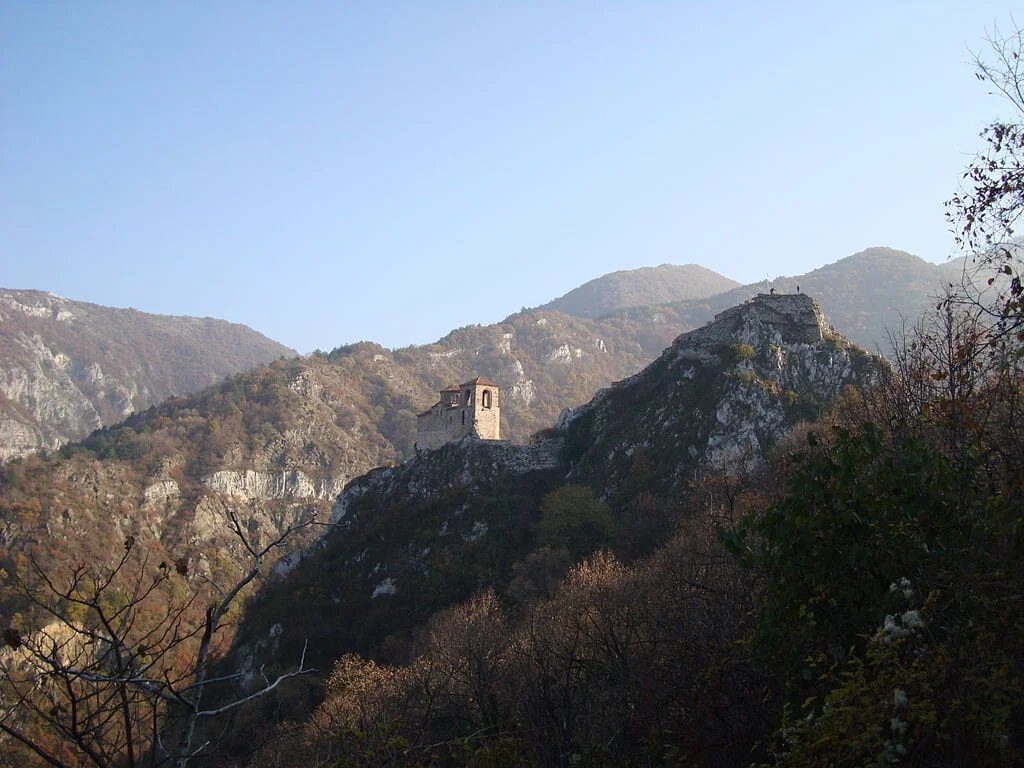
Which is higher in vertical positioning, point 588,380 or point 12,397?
point 12,397

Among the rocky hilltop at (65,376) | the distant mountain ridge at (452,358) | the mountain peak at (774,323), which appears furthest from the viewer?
the rocky hilltop at (65,376)

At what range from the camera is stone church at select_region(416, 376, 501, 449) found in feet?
176

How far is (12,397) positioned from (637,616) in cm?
16135

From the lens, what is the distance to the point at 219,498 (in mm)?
94000

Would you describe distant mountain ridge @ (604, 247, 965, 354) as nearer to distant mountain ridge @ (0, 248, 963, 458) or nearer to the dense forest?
distant mountain ridge @ (0, 248, 963, 458)

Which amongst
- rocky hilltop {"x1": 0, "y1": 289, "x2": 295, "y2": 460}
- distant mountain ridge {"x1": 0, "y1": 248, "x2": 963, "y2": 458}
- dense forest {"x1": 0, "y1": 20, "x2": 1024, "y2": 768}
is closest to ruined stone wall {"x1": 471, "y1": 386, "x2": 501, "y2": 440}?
dense forest {"x1": 0, "y1": 20, "x2": 1024, "y2": 768}

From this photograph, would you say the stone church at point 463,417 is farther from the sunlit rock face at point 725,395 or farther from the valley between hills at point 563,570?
the sunlit rock face at point 725,395

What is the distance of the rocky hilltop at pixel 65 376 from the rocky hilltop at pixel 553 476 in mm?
105287

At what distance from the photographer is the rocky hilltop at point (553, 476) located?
122 feet

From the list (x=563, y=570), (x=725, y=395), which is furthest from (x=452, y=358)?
(x=563, y=570)

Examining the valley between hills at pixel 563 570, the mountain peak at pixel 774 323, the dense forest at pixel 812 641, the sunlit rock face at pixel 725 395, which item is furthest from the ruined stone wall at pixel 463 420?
the dense forest at pixel 812 641

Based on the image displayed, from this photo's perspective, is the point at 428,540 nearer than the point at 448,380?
Yes

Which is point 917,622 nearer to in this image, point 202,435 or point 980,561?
point 980,561

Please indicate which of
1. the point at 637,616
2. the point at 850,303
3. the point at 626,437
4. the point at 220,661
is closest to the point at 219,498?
the point at 220,661
